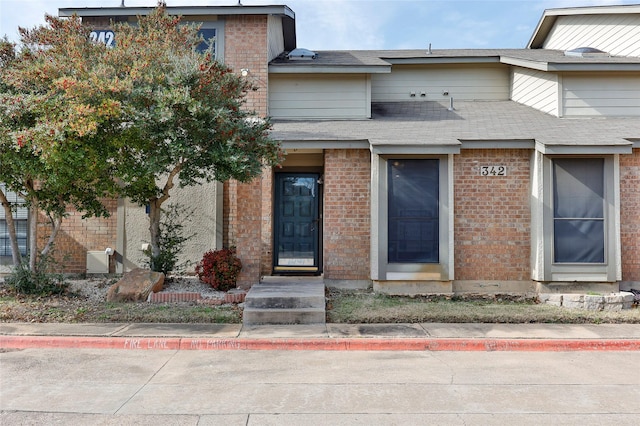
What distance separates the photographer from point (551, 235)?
9188 mm

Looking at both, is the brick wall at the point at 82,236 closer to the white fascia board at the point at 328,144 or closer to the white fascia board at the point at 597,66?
the white fascia board at the point at 328,144

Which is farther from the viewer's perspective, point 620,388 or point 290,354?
point 290,354

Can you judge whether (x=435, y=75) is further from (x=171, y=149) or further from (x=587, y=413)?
(x=587, y=413)

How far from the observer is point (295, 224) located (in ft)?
37.9

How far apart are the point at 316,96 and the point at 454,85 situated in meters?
3.98

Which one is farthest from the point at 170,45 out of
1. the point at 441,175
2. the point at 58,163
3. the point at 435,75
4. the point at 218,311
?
the point at 435,75

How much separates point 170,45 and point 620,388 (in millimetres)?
7966

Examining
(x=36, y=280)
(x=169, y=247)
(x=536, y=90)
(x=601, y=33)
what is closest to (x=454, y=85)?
(x=536, y=90)

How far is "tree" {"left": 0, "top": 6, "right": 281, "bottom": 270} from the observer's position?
721 cm

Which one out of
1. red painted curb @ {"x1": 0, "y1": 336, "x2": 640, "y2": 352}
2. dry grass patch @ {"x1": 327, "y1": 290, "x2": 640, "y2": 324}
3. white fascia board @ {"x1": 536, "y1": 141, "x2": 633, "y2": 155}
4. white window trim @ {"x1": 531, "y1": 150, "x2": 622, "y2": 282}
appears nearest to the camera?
red painted curb @ {"x1": 0, "y1": 336, "x2": 640, "y2": 352}

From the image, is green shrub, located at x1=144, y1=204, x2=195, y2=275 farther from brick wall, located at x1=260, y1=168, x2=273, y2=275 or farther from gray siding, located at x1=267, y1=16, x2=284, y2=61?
gray siding, located at x1=267, y1=16, x2=284, y2=61

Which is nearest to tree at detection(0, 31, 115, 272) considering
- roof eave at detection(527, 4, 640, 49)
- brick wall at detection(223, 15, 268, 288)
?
brick wall at detection(223, 15, 268, 288)

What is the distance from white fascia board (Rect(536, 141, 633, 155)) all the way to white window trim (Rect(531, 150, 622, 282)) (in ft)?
0.75

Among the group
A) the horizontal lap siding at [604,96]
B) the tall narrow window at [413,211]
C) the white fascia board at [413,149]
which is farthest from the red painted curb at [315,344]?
the horizontal lap siding at [604,96]
